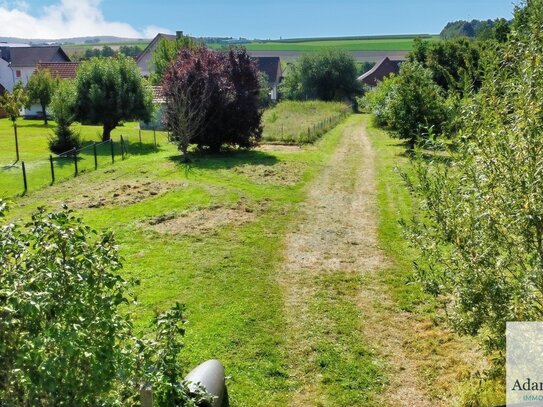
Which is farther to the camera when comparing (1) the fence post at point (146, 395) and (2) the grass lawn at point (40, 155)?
(2) the grass lawn at point (40, 155)

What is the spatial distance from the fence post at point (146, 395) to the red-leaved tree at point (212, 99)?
19.7 meters

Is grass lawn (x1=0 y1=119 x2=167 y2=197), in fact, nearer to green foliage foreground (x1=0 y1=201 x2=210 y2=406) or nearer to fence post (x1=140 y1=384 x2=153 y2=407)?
green foliage foreground (x1=0 y1=201 x2=210 y2=406)

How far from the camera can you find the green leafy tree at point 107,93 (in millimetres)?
29000

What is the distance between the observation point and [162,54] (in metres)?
45.8

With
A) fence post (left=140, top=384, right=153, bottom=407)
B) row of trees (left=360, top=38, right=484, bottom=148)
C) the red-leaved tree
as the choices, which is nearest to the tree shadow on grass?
the red-leaved tree

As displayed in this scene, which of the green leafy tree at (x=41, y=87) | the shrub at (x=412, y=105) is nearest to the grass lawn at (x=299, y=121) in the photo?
the shrub at (x=412, y=105)

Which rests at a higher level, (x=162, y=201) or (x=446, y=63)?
(x=446, y=63)

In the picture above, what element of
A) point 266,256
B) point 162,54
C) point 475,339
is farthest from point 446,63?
point 475,339

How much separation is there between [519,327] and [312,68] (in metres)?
56.6

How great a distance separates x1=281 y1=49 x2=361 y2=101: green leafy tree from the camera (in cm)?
5812

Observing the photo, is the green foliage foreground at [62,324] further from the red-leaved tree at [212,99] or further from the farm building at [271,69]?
the farm building at [271,69]

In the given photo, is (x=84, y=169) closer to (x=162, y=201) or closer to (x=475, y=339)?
(x=162, y=201)

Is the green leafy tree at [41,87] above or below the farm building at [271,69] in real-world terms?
below

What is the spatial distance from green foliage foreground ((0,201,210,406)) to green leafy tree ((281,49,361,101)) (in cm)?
5629
